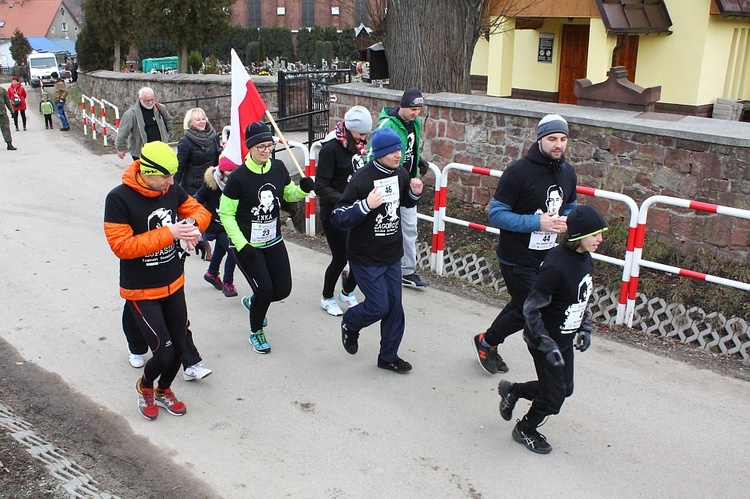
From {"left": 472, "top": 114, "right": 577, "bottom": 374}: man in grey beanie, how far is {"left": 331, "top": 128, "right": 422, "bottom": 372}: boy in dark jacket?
0.73 metres

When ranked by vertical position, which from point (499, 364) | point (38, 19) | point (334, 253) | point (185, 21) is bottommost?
point (499, 364)

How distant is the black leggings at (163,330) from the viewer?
4625 mm

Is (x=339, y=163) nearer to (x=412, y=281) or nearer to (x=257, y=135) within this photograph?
(x=257, y=135)

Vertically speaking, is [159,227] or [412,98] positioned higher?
[412,98]

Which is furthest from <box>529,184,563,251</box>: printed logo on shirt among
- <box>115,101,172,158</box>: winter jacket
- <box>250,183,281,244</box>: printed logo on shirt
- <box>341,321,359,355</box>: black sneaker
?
<box>115,101,172,158</box>: winter jacket

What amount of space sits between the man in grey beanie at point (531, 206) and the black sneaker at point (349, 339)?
3.55 ft

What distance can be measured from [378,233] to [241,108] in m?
2.13

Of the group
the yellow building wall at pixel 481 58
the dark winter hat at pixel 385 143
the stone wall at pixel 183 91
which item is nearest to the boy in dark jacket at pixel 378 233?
the dark winter hat at pixel 385 143

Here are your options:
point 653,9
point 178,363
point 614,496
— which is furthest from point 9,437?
point 653,9

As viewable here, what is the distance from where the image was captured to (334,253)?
652cm

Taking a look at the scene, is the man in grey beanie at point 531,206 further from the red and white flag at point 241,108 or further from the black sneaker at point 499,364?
the red and white flag at point 241,108

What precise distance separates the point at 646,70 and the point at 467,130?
8261 mm

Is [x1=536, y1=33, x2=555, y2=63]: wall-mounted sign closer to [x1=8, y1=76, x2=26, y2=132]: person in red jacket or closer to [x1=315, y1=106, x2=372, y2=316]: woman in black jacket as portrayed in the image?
[x1=315, y1=106, x2=372, y2=316]: woman in black jacket

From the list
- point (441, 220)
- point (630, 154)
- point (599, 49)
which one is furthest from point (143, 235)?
point (599, 49)
